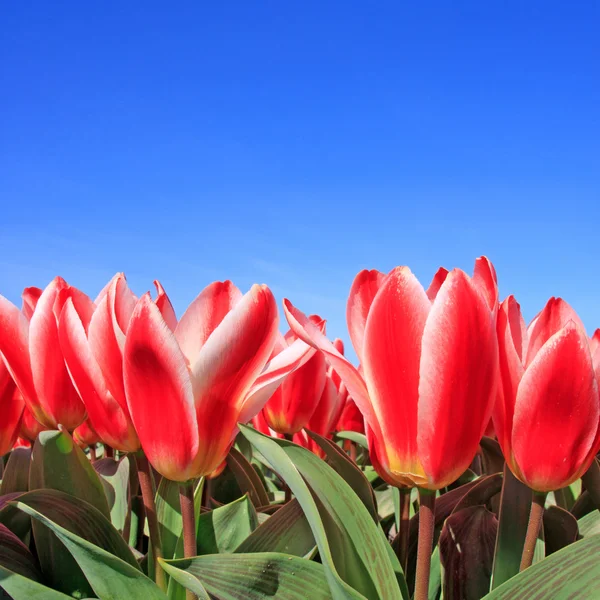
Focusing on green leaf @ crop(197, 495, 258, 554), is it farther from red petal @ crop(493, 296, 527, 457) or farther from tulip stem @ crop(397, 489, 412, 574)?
red petal @ crop(493, 296, 527, 457)

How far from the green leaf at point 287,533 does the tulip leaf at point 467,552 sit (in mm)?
252

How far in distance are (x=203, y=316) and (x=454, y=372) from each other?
0.51 meters

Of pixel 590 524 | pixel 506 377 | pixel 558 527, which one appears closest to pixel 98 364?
pixel 506 377

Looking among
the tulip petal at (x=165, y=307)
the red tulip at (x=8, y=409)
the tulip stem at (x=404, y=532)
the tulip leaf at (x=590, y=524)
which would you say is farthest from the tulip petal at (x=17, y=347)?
the tulip leaf at (x=590, y=524)

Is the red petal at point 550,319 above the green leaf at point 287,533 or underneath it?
above

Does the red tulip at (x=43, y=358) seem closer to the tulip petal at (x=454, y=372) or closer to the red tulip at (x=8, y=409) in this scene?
the red tulip at (x=8, y=409)

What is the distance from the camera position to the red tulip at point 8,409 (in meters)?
1.53

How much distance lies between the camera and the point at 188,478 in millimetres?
1059

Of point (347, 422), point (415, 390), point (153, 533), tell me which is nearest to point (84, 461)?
point (153, 533)

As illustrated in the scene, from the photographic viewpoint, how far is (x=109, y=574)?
1.04 m

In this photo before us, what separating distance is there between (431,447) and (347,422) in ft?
4.97

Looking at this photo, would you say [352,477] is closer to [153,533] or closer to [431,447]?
[153,533]

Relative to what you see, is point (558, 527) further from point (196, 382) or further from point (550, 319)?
point (196, 382)

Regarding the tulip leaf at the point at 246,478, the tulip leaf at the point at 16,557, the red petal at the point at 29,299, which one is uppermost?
the red petal at the point at 29,299
